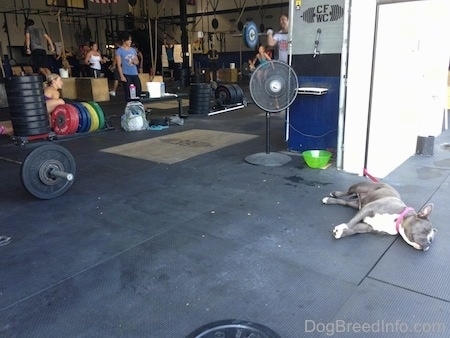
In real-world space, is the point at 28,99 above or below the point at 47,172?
above

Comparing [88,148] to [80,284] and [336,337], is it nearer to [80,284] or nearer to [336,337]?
[80,284]

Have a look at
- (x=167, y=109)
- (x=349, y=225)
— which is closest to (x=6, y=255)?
(x=349, y=225)

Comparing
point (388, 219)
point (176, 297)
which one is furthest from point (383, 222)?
point (176, 297)

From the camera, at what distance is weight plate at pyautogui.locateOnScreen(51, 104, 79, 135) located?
507 cm

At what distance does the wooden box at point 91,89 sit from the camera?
9070 millimetres

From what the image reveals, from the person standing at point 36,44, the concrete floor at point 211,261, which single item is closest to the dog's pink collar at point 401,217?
the concrete floor at point 211,261

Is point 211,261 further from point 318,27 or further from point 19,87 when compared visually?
point 19,87

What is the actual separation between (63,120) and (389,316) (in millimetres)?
4663

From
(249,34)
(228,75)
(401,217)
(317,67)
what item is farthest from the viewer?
(228,75)

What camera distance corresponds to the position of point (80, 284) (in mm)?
1852

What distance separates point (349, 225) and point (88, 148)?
11.2ft

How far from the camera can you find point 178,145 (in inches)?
187

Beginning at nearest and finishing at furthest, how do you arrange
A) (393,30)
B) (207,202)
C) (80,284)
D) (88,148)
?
(80,284)
(207,202)
(393,30)
(88,148)

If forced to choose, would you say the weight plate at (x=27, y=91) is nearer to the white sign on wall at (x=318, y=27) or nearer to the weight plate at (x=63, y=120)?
the weight plate at (x=63, y=120)
